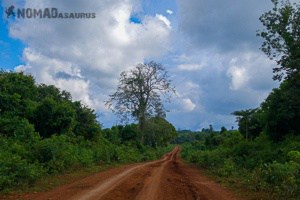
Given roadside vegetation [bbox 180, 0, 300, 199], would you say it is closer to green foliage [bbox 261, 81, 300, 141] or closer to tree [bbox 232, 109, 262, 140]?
green foliage [bbox 261, 81, 300, 141]

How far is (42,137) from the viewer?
26469mm

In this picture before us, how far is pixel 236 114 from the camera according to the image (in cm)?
4959

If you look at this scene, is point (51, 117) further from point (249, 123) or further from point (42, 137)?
point (249, 123)

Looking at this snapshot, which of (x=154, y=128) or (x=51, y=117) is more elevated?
(x=154, y=128)

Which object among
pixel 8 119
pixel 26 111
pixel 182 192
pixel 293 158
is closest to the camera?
pixel 182 192

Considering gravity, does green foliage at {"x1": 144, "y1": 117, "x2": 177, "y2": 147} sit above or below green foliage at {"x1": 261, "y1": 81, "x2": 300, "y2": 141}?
above

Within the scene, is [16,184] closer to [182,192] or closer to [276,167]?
[182,192]

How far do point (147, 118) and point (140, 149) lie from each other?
5.15 metres

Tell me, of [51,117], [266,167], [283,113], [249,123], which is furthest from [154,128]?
[266,167]

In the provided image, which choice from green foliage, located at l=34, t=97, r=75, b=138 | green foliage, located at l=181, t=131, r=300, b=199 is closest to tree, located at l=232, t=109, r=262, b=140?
green foliage, located at l=181, t=131, r=300, b=199

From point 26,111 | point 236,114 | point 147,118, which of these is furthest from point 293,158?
point 147,118

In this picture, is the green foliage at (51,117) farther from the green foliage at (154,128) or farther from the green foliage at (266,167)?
the green foliage at (154,128)

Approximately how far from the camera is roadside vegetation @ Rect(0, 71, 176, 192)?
1549cm

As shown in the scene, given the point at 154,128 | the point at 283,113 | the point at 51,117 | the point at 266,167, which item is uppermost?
the point at 154,128
